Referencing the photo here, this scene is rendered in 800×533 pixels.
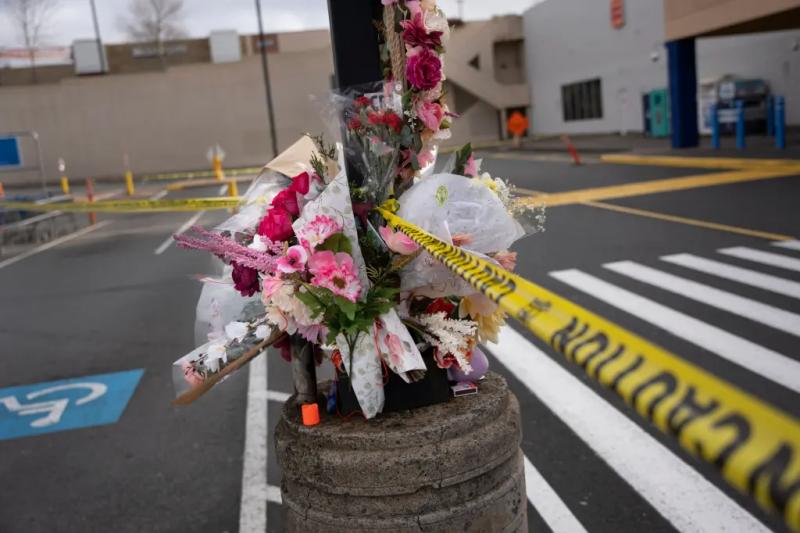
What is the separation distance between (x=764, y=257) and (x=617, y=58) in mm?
29626

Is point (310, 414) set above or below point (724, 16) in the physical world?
below

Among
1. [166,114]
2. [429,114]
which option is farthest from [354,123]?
[166,114]

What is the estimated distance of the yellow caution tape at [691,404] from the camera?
3.99ft

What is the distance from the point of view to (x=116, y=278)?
11844mm

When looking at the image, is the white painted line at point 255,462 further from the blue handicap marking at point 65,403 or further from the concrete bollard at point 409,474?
the concrete bollard at point 409,474

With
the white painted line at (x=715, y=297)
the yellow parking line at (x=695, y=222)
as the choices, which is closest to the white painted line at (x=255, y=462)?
the white painted line at (x=715, y=297)

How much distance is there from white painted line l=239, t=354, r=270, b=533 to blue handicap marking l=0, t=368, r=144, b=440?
Answer: 1.01m

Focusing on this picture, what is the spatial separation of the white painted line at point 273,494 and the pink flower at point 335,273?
2051 millimetres

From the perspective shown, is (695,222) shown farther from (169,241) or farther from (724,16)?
(724,16)

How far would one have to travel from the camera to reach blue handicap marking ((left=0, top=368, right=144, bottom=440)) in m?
5.74

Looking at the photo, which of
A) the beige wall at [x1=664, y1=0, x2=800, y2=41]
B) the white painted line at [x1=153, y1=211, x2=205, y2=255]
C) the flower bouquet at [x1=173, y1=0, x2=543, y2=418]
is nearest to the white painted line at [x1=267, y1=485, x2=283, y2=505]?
the flower bouquet at [x1=173, y1=0, x2=543, y2=418]

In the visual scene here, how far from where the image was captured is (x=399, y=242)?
2643 millimetres

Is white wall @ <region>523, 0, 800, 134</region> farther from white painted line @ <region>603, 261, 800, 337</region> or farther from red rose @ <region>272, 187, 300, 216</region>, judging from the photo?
red rose @ <region>272, 187, 300, 216</region>

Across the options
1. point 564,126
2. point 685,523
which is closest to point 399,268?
point 685,523
